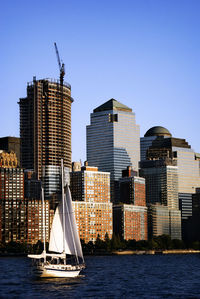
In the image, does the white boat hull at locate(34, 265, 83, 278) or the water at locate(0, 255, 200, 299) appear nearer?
the water at locate(0, 255, 200, 299)

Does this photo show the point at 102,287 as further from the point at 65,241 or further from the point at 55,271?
the point at 65,241

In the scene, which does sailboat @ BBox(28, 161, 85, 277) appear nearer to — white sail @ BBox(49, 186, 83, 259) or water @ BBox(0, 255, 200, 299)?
white sail @ BBox(49, 186, 83, 259)

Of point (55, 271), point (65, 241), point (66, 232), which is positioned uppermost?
point (66, 232)

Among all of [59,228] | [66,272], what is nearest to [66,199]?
[59,228]

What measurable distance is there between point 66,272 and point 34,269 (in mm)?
8287

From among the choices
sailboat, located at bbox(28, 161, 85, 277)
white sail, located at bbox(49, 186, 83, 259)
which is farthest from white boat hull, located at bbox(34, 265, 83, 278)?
white sail, located at bbox(49, 186, 83, 259)

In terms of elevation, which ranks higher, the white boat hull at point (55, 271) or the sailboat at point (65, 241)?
the sailboat at point (65, 241)

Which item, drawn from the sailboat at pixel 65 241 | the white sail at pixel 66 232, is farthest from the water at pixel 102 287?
the white sail at pixel 66 232

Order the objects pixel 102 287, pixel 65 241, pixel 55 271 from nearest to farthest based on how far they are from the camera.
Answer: pixel 102 287, pixel 55 271, pixel 65 241

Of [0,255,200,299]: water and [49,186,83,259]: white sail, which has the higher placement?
[49,186,83,259]: white sail

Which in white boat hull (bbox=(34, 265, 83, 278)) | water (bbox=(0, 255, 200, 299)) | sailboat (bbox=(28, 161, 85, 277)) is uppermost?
sailboat (bbox=(28, 161, 85, 277))

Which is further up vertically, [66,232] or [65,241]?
[66,232]

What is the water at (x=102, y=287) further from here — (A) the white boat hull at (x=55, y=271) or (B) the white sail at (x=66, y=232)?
(B) the white sail at (x=66, y=232)

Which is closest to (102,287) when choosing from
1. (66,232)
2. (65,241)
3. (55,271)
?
(55,271)
